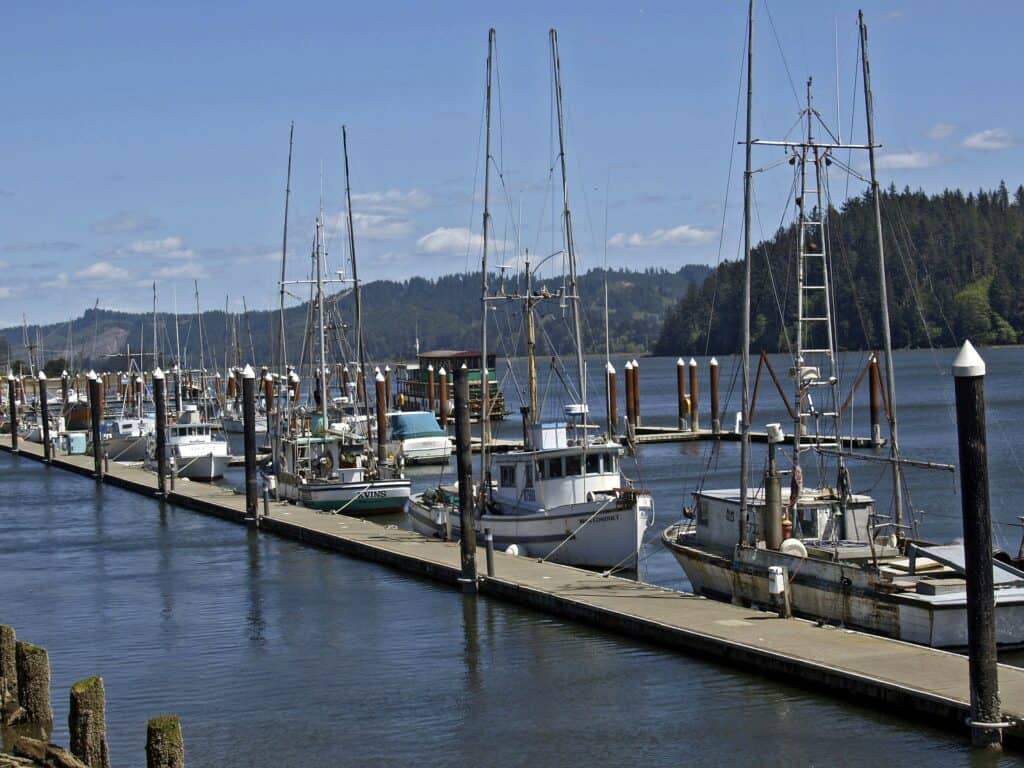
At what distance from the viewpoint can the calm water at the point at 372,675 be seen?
67.9 feet

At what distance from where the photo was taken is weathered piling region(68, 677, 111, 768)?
18656mm

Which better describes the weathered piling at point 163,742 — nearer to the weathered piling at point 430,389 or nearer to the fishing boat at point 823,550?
the fishing boat at point 823,550

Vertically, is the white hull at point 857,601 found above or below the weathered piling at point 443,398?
below

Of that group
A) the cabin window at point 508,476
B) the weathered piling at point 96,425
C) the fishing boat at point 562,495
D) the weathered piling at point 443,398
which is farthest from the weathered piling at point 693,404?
the cabin window at point 508,476

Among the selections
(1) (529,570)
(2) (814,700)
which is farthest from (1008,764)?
(1) (529,570)

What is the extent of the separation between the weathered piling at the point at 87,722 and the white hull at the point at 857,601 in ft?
41.8

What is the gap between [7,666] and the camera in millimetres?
23344

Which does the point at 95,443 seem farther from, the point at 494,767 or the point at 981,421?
the point at 981,421

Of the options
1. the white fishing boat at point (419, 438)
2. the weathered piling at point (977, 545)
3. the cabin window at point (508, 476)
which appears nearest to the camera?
the weathered piling at point (977, 545)

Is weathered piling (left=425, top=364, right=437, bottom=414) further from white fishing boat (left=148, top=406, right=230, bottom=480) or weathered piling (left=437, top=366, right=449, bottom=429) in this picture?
white fishing boat (left=148, top=406, right=230, bottom=480)

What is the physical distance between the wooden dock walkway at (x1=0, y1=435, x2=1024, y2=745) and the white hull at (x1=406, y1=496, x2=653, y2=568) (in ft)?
4.38

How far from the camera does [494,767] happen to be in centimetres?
2012

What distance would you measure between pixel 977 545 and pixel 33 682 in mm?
13586

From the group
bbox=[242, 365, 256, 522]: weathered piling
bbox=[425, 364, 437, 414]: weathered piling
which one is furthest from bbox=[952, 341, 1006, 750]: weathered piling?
bbox=[425, 364, 437, 414]: weathered piling
